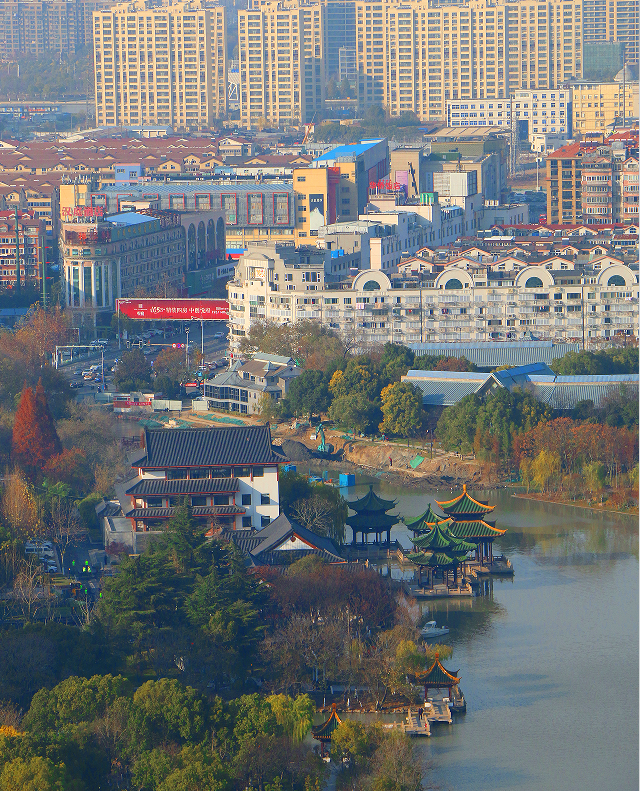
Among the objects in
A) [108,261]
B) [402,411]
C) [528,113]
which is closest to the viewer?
[402,411]

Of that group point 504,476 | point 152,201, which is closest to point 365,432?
point 504,476

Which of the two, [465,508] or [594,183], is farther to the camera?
[594,183]

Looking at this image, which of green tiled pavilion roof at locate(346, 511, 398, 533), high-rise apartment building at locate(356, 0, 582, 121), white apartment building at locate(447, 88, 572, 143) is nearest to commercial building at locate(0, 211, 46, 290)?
green tiled pavilion roof at locate(346, 511, 398, 533)

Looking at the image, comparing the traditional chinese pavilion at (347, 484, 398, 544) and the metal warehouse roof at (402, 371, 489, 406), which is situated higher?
the metal warehouse roof at (402, 371, 489, 406)

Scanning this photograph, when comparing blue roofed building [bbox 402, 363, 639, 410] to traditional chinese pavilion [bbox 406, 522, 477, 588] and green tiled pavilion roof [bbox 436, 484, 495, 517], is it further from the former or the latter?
traditional chinese pavilion [bbox 406, 522, 477, 588]

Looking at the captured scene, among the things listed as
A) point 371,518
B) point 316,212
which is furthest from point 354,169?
point 371,518

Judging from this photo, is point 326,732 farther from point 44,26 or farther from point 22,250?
point 44,26

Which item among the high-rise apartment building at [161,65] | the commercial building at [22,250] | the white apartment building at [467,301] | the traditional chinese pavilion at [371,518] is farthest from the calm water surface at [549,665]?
the high-rise apartment building at [161,65]
